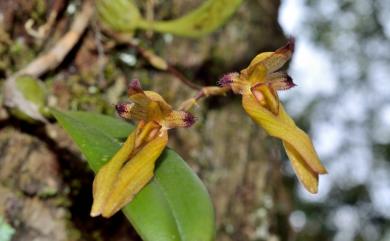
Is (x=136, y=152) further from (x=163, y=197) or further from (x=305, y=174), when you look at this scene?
(x=305, y=174)

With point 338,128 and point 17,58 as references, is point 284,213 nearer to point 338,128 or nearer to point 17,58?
point 17,58

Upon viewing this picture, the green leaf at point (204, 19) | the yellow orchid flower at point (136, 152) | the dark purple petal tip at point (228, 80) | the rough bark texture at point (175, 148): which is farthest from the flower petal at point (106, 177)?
the green leaf at point (204, 19)

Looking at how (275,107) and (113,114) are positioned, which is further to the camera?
(113,114)

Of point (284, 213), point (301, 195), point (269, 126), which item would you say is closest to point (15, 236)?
point (269, 126)

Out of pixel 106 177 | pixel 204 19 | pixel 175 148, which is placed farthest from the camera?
pixel 175 148

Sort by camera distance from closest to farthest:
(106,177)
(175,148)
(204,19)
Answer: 1. (106,177)
2. (204,19)
3. (175,148)

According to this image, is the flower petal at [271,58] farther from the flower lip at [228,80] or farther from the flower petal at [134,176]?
the flower petal at [134,176]

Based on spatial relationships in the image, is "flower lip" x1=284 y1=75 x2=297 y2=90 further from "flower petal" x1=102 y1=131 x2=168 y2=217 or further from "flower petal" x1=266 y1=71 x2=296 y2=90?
"flower petal" x1=102 y1=131 x2=168 y2=217

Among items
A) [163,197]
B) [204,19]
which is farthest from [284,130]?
[204,19]
